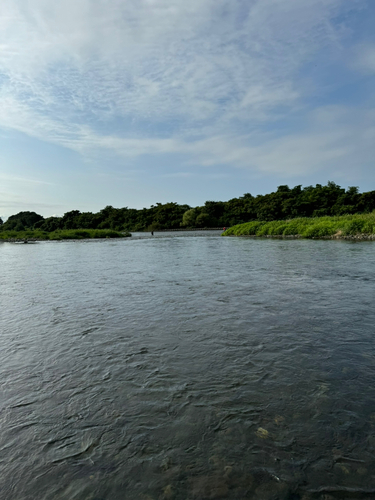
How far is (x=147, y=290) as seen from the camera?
12828 millimetres

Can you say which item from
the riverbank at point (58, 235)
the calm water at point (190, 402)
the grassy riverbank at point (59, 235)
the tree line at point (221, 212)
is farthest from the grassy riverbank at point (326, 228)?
the tree line at point (221, 212)

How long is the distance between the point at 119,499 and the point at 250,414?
1.90m

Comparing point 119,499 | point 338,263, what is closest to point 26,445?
point 119,499

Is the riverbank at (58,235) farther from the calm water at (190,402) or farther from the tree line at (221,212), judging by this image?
the calm water at (190,402)

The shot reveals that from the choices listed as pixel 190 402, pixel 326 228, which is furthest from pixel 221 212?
pixel 190 402

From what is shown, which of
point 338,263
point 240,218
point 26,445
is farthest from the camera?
point 240,218

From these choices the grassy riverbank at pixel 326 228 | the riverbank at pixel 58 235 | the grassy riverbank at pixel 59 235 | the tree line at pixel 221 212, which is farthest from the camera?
the tree line at pixel 221 212

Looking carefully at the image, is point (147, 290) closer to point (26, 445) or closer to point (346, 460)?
point (26, 445)

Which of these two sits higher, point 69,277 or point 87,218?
point 87,218

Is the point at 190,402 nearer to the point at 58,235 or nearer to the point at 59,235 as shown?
the point at 59,235

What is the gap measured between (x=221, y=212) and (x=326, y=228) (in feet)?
388

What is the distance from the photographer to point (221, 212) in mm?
160625

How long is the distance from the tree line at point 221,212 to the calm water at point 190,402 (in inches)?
4102

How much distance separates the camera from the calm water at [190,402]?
3203mm
